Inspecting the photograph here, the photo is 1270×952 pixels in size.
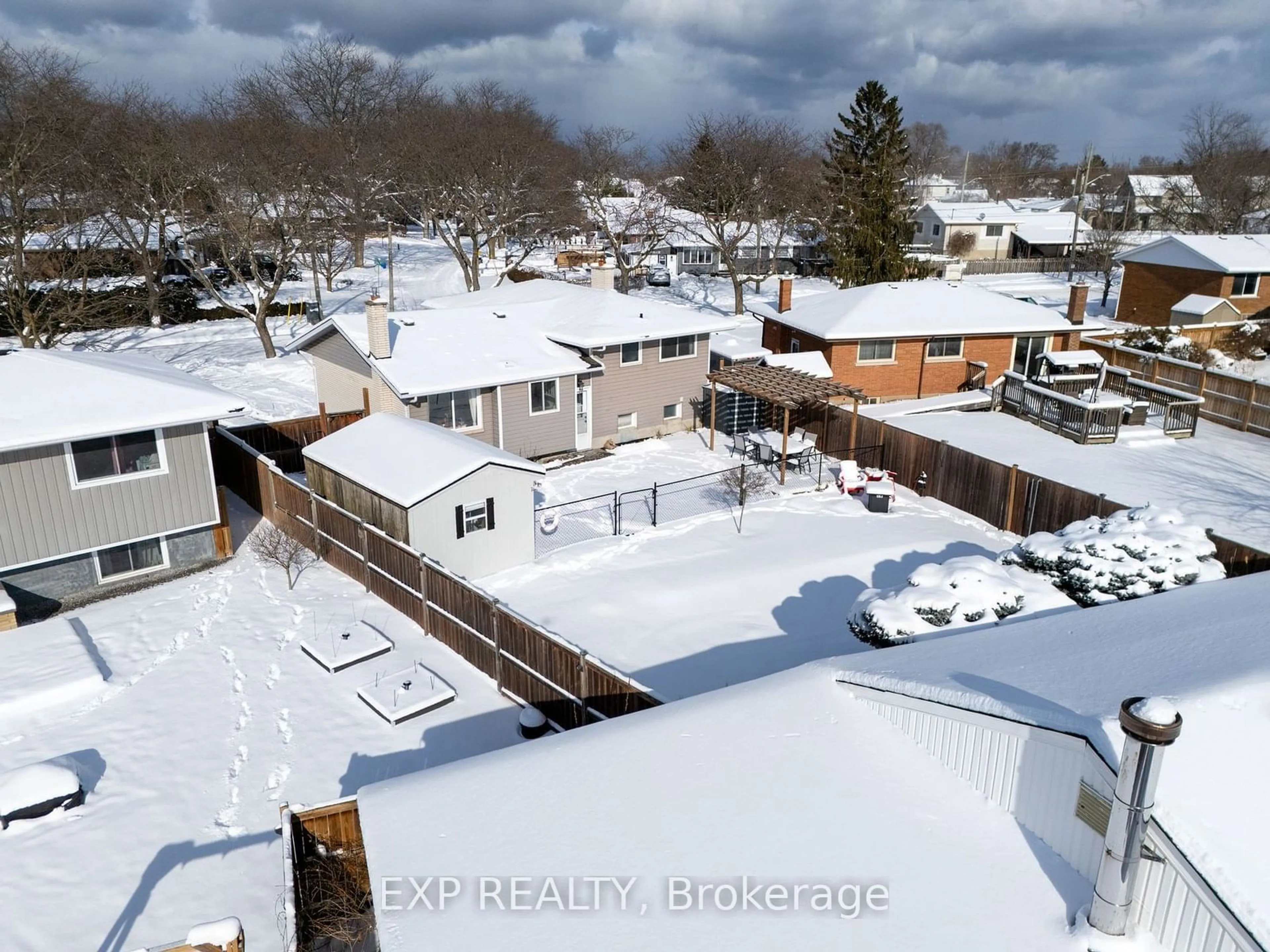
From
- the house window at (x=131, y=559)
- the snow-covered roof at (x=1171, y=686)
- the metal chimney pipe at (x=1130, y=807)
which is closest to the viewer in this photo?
the metal chimney pipe at (x=1130, y=807)

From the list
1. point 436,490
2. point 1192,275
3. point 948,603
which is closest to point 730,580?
point 948,603

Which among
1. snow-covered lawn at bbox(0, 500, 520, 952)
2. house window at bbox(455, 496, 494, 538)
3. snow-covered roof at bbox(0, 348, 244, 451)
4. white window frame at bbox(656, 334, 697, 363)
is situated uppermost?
snow-covered roof at bbox(0, 348, 244, 451)

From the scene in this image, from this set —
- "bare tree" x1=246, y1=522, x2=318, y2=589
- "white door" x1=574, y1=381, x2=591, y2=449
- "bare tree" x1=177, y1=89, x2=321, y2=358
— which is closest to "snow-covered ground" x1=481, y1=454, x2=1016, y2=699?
"white door" x1=574, y1=381, x2=591, y2=449

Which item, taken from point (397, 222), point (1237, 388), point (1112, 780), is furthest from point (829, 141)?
point (1112, 780)

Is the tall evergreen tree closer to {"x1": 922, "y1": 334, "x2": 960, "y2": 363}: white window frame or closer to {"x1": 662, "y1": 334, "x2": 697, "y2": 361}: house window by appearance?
{"x1": 922, "y1": 334, "x2": 960, "y2": 363}: white window frame

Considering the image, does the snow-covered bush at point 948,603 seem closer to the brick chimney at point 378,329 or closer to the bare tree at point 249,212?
the brick chimney at point 378,329

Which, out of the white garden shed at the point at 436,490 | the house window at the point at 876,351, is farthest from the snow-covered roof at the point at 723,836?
the house window at the point at 876,351
